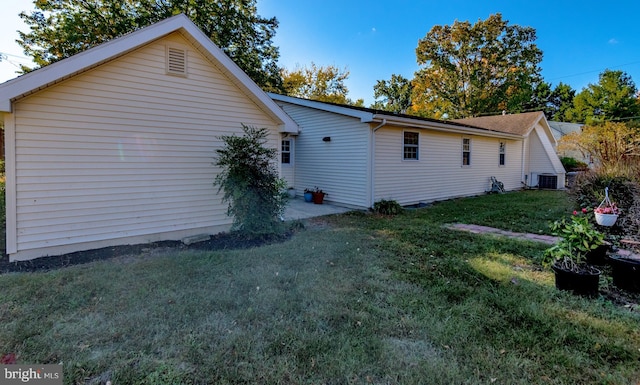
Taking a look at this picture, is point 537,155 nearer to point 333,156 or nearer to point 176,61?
point 333,156

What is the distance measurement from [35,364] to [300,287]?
7.40 ft

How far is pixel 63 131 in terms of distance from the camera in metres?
4.61

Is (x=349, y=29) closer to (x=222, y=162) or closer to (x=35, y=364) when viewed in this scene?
(x=222, y=162)

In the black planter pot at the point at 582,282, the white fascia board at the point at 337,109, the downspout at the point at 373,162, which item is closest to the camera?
the black planter pot at the point at 582,282

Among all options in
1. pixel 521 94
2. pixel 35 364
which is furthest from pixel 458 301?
pixel 521 94

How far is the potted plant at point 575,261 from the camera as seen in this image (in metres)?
3.29

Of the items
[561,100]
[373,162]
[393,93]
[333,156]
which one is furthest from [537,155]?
[393,93]

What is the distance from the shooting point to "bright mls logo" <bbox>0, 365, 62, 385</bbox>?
2062 millimetres

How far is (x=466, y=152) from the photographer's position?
39.6 ft

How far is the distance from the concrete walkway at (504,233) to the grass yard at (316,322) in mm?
1297

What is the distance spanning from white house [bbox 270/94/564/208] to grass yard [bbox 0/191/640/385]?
479cm

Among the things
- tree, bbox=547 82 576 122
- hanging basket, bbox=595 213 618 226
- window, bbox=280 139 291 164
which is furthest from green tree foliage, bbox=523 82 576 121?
hanging basket, bbox=595 213 618 226

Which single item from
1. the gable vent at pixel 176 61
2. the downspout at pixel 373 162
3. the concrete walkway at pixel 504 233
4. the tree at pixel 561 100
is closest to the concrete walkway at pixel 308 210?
the downspout at pixel 373 162

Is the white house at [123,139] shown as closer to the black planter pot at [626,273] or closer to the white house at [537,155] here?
the black planter pot at [626,273]
